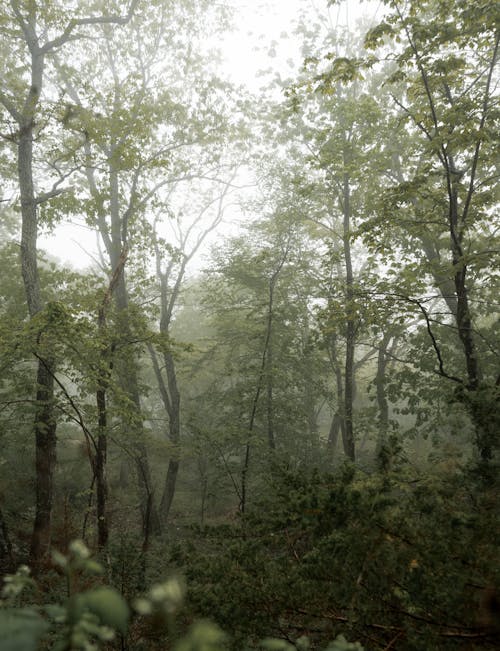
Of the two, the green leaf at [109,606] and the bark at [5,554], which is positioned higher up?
the green leaf at [109,606]

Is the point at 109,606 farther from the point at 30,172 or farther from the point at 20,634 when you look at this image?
the point at 30,172

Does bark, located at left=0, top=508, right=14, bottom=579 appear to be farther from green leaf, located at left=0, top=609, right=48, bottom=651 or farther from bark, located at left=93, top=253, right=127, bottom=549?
green leaf, located at left=0, top=609, right=48, bottom=651

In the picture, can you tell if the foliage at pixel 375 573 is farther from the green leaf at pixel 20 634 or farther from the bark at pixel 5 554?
the bark at pixel 5 554

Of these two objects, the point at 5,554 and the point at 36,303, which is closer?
the point at 5,554

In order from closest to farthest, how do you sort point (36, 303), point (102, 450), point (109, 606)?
1. point (109, 606)
2. point (102, 450)
3. point (36, 303)

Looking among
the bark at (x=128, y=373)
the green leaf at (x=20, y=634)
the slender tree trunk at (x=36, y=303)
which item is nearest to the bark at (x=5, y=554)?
the slender tree trunk at (x=36, y=303)

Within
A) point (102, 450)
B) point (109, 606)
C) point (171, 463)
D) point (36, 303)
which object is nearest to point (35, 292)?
point (36, 303)

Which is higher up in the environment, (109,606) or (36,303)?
(36,303)

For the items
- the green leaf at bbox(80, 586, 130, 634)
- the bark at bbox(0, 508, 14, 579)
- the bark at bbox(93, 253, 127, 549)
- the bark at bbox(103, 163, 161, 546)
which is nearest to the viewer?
the green leaf at bbox(80, 586, 130, 634)

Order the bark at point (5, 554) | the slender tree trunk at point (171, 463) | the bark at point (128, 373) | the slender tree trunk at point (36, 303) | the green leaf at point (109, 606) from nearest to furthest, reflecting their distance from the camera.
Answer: the green leaf at point (109, 606) < the bark at point (5, 554) < the slender tree trunk at point (36, 303) < the bark at point (128, 373) < the slender tree trunk at point (171, 463)

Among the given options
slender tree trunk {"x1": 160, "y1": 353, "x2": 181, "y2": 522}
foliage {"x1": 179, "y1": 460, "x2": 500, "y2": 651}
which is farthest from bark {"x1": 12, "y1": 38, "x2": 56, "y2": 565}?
foliage {"x1": 179, "y1": 460, "x2": 500, "y2": 651}

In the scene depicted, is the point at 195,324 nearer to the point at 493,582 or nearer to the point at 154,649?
the point at 154,649

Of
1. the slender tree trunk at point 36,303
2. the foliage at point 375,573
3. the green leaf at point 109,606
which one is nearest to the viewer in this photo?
the green leaf at point 109,606

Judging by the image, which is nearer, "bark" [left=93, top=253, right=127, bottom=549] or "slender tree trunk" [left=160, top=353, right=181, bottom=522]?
"bark" [left=93, top=253, right=127, bottom=549]
